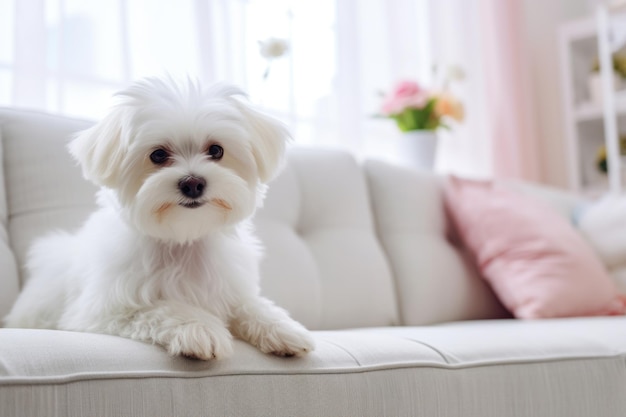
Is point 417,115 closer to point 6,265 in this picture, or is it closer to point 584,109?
point 584,109

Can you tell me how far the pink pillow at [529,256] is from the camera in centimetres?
230

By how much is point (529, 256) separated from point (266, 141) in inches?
51.1

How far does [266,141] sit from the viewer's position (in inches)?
55.3

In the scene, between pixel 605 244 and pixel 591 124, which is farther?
pixel 591 124

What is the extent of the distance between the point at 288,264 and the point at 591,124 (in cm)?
295

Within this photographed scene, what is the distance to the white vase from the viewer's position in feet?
9.96

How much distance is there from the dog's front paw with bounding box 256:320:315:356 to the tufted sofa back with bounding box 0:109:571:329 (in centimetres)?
65

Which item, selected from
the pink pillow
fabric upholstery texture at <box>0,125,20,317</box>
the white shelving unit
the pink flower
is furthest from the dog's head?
the white shelving unit

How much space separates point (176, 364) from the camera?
3.75ft

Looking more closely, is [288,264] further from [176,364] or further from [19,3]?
[19,3]

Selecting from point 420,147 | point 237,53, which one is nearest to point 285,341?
point 237,53

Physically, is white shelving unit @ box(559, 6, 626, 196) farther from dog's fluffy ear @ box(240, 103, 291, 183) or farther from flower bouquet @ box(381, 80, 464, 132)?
dog's fluffy ear @ box(240, 103, 291, 183)

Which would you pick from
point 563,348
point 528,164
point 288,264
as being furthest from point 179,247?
point 528,164

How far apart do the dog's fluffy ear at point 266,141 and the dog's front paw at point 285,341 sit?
30 centimetres
